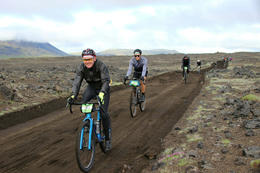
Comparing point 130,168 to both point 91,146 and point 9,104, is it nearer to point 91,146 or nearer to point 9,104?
point 91,146

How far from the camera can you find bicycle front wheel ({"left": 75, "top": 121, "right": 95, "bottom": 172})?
453 cm

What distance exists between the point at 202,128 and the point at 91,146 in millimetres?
4052

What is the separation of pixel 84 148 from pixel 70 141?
222 cm

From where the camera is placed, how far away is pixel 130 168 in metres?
5.11

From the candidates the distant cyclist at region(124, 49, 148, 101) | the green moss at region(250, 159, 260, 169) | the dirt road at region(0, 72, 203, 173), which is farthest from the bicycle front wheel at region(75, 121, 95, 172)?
the distant cyclist at region(124, 49, 148, 101)

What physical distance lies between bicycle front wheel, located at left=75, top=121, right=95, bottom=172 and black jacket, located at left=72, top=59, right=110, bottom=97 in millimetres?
1008

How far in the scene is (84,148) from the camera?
15.8ft

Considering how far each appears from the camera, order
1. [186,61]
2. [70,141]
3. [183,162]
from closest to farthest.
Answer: [183,162], [70,141], [186,61]

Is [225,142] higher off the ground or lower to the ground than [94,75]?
lower

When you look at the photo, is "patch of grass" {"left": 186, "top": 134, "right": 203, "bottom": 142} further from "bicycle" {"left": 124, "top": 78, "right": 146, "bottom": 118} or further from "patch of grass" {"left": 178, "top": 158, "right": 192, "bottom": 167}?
"bicycle" {"left": 124, "top": 78, "right": 146, "bottom": 118}

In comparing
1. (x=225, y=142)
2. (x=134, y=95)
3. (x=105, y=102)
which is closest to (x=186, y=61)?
(x=134, y=95)

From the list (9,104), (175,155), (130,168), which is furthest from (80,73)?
(9,104)

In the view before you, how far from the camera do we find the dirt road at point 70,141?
17.5ft

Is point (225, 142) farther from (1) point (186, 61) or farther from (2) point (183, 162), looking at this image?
(1) point (186, 61)
